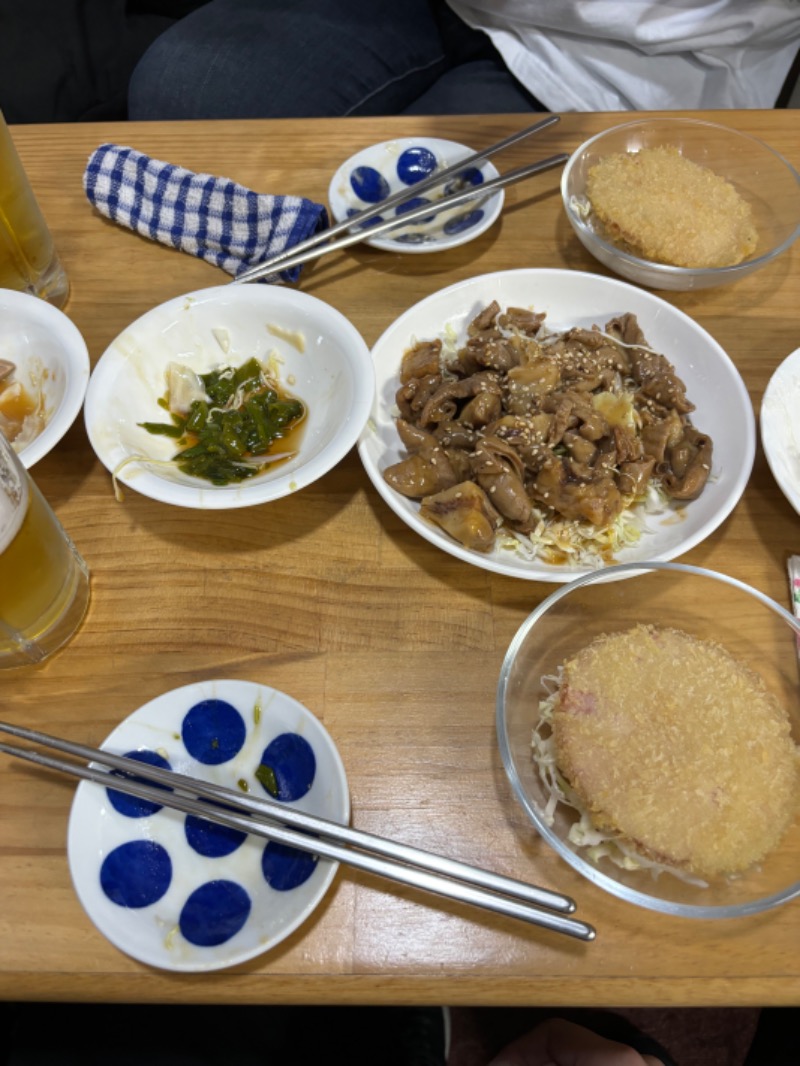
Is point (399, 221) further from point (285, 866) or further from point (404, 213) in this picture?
point (285, 866)

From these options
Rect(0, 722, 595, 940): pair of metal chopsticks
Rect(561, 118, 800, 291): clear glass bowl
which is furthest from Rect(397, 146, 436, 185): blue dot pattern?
Rect(0, 722, 595, 940): pair of metal chopsticks

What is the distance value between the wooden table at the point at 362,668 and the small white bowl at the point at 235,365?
0.10 meters

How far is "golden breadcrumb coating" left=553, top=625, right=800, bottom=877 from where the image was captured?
0.85m

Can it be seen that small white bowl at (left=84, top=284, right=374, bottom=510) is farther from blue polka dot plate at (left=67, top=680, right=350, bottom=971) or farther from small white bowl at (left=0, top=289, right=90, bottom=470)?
blue polka dot plate at (left=67, top=680, right=350, bottom=971)

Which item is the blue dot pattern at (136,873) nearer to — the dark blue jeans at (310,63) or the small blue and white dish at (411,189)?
the small blue and white dish at (411,189)

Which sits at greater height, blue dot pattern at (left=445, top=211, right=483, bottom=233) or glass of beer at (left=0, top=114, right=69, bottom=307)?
glass of beer at (left=0, top=114, right=69, bottom=307)

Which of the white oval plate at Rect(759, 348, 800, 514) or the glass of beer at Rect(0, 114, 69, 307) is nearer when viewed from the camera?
the white oval plate at Rect(759, 348, 800, 514)

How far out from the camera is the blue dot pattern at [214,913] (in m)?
0.87

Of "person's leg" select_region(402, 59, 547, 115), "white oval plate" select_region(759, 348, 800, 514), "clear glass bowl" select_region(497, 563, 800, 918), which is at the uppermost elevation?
"person's leg" select_region(402, 59, 547, 115)

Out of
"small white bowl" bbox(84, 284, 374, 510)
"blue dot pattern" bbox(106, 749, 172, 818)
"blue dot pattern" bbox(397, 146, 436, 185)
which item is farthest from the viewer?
"blue dot pattern" bbox(397, 146, 436, 185)

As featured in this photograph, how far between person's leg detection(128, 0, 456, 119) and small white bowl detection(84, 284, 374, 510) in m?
1.12

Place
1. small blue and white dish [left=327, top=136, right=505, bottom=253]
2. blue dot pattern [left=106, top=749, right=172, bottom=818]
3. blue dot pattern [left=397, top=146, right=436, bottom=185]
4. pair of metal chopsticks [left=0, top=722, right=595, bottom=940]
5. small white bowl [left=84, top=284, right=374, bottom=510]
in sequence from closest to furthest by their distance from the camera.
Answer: pair of metal chopsticks [left=0, top=722, right=595, bottom=940] → blue dot pattern [left=106, top=749, right=172, bottom=818] → small white bowl [left=84, top=284, right=374, bottom=510] → small blue and white dish [left=327, top=136, right=505, bottom=253] → blue dot pattern [left=397, top=146, right=436, bottom=185]

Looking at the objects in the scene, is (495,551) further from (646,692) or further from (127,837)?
(127,837)

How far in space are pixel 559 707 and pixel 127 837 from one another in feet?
1.68
